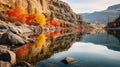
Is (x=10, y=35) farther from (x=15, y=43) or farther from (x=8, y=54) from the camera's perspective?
(x=8, y=54)

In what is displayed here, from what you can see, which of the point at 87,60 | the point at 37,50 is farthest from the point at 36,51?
the point at 87,60

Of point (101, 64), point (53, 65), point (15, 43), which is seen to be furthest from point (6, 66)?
point (15, 43)

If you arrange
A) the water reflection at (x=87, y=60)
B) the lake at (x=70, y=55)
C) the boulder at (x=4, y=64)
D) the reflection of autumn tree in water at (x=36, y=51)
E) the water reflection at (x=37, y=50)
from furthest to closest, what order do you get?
the water reflection at (x=37, y=50)
the reflection of autumn tree in water at (x=36, y=51)
the lake at (x=70, y=55)
the water reflection at (x=87, y=60)
the boulder at (x=4, y=64)

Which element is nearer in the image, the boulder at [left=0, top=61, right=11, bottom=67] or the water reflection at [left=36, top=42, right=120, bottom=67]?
the boulder at [left=0, top=61, right=11, bottom=67]

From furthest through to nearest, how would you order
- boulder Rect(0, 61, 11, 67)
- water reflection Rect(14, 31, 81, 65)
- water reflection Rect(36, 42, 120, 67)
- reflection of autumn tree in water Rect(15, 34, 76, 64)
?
1. water reflection Rect(14, 31, 81, 65)
2. reflection of autumn tree in water Rect(15, 34, 76, 64)
3. water reflection Rect(36, 42, 120, 67)
4. boulder Rect(0, 61, 11, 67)

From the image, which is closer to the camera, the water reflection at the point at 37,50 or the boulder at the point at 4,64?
the boulder at the point at 4,64

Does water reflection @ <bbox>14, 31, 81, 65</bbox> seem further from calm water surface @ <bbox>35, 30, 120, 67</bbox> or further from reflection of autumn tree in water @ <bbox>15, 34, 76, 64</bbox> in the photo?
calm water surface @ <bbox>35, 30, 120, 67</bbox>

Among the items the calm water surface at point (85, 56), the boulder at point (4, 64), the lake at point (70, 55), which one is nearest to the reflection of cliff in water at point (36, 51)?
the lake at point (70, 55)

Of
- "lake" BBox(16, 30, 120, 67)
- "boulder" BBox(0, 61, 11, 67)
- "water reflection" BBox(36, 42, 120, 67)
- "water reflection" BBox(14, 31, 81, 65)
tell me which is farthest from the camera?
"water reflection" BBox(14, 31, 81, 65)

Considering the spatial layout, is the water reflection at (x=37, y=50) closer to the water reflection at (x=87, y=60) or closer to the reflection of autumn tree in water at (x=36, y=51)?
the reflection of autumn tree in water at (x=36, y=51)

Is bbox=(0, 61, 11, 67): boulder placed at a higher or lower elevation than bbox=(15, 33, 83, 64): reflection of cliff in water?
higher

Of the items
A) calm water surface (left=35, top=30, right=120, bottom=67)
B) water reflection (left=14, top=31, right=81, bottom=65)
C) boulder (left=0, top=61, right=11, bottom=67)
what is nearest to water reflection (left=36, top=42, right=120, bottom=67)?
calm water surface (left=35, top=30, right=120, bottom=67)

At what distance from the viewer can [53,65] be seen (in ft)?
116

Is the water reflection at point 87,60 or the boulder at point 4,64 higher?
the boulder at point 4,64
